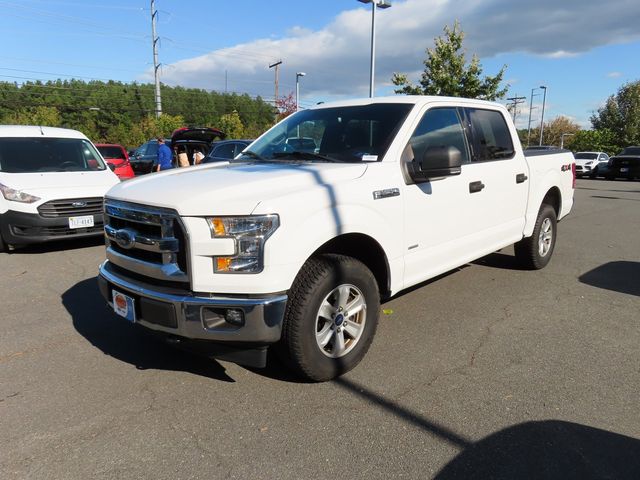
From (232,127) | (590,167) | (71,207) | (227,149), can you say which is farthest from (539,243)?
(232,127)

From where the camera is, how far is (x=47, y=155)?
8.03 m

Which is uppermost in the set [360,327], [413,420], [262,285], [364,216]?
[364,216]

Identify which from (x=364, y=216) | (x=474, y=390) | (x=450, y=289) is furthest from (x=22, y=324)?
(x=450, y=289)

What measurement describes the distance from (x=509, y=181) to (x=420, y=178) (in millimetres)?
1699

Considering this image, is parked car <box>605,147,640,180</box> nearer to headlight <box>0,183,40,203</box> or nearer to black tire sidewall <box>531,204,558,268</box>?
black tire sidewall <box>531,204,558,268</box>

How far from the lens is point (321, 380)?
3230mm

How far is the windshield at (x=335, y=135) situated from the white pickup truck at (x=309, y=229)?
0.05ft

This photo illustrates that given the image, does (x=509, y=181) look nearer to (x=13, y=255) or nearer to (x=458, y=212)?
(x=458, y=212)

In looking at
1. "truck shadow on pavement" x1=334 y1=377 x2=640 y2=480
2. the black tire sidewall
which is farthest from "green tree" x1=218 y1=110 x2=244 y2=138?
"truck shadow on pavement" x1=334 y1=377 x2=640 y2=480

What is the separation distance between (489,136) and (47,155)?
701cm

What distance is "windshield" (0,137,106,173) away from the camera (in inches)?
300

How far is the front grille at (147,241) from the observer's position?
113 inches

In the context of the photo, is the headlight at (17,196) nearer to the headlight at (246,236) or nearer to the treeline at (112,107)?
the headlight at (246,236)

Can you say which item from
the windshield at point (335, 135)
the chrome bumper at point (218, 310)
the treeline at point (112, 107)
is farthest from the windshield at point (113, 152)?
the treeline at point (112, 107)
